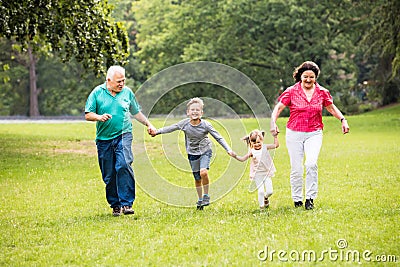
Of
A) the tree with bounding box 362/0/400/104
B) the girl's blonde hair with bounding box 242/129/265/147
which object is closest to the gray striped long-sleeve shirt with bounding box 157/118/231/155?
the girl's blonde hair with bounding box 242/129/265/147

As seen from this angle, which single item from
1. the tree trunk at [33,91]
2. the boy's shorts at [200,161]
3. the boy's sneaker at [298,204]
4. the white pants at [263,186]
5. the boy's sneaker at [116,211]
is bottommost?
the boy's sneaker at [116,211]

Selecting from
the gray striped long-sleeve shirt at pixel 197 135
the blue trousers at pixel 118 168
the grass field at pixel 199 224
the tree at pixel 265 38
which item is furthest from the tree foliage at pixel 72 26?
the tree at pixel 265 38

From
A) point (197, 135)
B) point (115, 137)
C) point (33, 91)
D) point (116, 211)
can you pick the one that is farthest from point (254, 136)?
point (33, 91)

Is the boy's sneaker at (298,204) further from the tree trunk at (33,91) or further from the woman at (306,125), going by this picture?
the tree trunk at (33,91)

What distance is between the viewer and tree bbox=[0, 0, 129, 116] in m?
20.0

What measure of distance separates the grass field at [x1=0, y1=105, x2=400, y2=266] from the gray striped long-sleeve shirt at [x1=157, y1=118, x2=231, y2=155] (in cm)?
98

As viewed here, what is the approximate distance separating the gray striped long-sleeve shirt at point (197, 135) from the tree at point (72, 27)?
11523 millimetres

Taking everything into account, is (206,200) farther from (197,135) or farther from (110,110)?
(110,110)

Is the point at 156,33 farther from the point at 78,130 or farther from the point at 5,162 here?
the point at 5,162

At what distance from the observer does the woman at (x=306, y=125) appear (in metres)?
9.82

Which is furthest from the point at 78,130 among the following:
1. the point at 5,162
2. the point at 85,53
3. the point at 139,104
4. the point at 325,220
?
the point at 325,220

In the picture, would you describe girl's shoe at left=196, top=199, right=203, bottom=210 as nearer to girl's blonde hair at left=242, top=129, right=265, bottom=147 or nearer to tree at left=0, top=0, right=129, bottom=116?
girl's blonde hair at left=242, top=129, right=265, bottom=147

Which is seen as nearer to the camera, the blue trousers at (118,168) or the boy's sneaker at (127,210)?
the blue trousers at (118,168)

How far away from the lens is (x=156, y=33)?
60.8 meters
